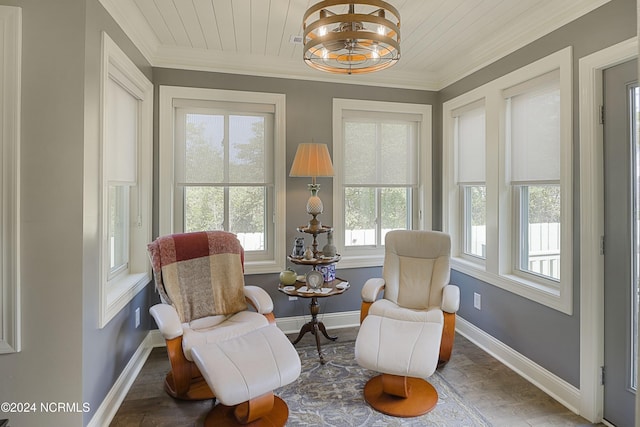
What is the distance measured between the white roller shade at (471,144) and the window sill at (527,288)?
2.73 ft

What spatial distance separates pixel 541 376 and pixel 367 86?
9.40ft

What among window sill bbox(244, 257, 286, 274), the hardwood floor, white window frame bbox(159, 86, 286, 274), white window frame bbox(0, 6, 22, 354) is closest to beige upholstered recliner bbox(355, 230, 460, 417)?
the hardwood floor

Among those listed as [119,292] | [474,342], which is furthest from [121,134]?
[474,342]

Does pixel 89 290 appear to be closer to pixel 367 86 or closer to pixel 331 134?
pixel 331 134

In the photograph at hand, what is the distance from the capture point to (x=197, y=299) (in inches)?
94.8

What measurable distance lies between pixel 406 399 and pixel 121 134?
8.87ft

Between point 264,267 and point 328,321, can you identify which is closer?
point 264,267

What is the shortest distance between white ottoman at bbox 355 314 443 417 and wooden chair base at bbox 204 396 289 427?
0.55 meters

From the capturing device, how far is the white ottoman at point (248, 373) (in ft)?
5.59

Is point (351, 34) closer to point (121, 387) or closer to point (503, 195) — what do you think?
point (503, 195)

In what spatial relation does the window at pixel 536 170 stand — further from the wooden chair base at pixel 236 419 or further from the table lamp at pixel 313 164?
the wooden chair base at pixel 236 419

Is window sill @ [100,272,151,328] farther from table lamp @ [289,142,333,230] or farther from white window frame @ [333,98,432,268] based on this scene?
white window frame @ [333,98,432,268]

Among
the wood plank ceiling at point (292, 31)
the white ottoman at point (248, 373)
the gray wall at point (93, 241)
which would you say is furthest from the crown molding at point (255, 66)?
the white ottoman at point (248, 373)

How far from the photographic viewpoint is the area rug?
1925mm
